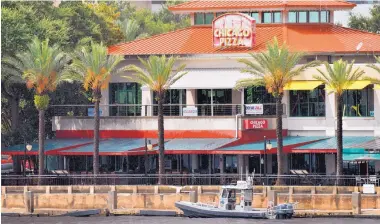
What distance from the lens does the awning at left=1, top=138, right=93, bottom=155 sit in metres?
102

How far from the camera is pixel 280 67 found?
3748 inches

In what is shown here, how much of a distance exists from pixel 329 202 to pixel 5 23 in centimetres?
3411

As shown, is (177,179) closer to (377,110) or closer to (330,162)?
(330,162)

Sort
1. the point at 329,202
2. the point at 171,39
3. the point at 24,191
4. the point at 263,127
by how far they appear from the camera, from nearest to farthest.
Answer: the point at 329,202 → the point at 24,191 → the point at 263,127 → the point at 171,39

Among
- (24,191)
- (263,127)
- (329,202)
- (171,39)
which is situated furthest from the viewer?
(171,39)

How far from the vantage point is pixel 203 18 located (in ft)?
377

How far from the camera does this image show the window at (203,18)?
11448cm

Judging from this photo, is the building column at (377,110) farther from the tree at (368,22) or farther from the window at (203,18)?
the tree at (368,22)

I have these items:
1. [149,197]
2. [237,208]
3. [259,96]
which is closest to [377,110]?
[259,96]

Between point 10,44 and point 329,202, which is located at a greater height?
point 10,44

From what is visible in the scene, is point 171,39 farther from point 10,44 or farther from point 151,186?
point 151,186

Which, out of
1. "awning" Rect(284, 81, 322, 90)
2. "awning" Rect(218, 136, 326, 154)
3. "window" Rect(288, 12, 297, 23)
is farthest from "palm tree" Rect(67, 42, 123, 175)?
"window" Rect(288, 12, 297, 23)

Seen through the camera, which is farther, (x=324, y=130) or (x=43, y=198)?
(x=324, y=130)

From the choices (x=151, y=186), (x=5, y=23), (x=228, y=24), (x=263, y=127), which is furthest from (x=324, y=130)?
(x=5, y=23)
